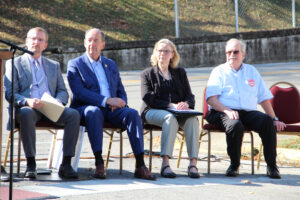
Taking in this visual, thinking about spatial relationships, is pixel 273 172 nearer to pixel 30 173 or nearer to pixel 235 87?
pixel 235 87

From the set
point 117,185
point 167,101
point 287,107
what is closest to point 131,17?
point 287,107

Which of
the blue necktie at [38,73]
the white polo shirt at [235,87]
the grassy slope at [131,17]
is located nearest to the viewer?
the blue necktie at [38,73]

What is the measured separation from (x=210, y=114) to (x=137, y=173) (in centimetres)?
135

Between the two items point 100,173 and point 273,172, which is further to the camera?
point 273,172

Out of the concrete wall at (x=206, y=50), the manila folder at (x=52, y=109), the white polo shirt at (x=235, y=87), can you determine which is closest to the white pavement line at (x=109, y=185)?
the manila folder at (x=52, y=109)

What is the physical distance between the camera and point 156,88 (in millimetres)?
→ 7449

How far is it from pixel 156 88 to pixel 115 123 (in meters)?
0.75

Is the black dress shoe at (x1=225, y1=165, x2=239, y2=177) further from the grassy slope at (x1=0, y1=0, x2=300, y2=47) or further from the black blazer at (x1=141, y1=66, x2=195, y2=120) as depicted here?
the grassy slope at (x1=0, y1=0, x2=300, y2=47)

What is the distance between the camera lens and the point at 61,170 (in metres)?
6.59

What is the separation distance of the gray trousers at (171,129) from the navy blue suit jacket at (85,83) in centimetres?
49

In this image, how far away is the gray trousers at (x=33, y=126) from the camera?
251 inches

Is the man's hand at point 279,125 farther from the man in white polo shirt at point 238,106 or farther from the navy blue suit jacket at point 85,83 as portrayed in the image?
the navy blue suit jacket at point 85,83

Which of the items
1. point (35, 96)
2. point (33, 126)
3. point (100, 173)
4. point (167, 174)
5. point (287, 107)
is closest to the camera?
point (33, 126)

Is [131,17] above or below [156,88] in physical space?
above
